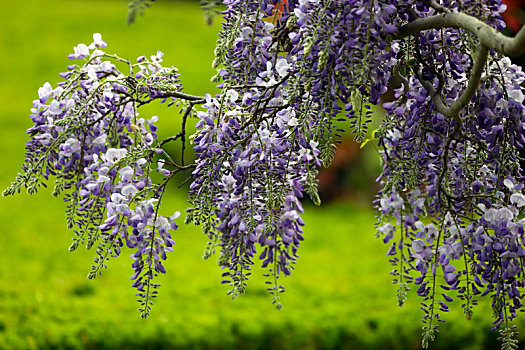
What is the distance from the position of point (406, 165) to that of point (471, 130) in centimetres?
20

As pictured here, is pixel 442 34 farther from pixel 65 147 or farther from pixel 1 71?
pixel 1 71

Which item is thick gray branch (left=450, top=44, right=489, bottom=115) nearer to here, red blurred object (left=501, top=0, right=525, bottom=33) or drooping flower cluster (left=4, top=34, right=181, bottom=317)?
drooping flower cluster (left=4, top=34, right=181, bottom=317)

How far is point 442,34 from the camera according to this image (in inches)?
66.7

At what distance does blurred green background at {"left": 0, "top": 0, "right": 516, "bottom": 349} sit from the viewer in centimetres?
366

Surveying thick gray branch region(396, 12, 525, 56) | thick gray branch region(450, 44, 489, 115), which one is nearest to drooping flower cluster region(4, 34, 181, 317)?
thick gray branch region(396, 12, 525, 56)

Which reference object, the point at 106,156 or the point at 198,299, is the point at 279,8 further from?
the point at 198,299

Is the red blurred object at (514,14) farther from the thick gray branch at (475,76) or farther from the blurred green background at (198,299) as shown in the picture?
the thick gray branch at (475,76)

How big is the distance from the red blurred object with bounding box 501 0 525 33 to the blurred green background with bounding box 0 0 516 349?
1777 mm

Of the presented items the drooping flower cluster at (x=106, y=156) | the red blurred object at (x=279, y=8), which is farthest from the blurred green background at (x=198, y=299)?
the red blurred object at (x=279, y=8)

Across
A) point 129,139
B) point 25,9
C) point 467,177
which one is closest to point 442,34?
point 467,177

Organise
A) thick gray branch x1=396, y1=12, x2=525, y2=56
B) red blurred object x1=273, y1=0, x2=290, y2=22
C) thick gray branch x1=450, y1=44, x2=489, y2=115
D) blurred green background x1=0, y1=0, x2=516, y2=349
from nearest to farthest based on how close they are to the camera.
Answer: thick gray branch x1=396, y1=12, x2=525, y2=56
thick gray branch x1=450, y1=44, x2=489, y2=115
red blurred object x1=273, y1=0, x2=290, y2=22
blurred green background x1=0, y1=0, x2=516, y2=349

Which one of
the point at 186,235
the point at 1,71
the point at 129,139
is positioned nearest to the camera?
the point at 129,139

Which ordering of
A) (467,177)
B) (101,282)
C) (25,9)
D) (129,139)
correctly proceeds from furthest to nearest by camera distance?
(25,9)
(101,282)
(129,139)
(467,177)

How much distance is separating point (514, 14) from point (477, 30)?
2.78m
